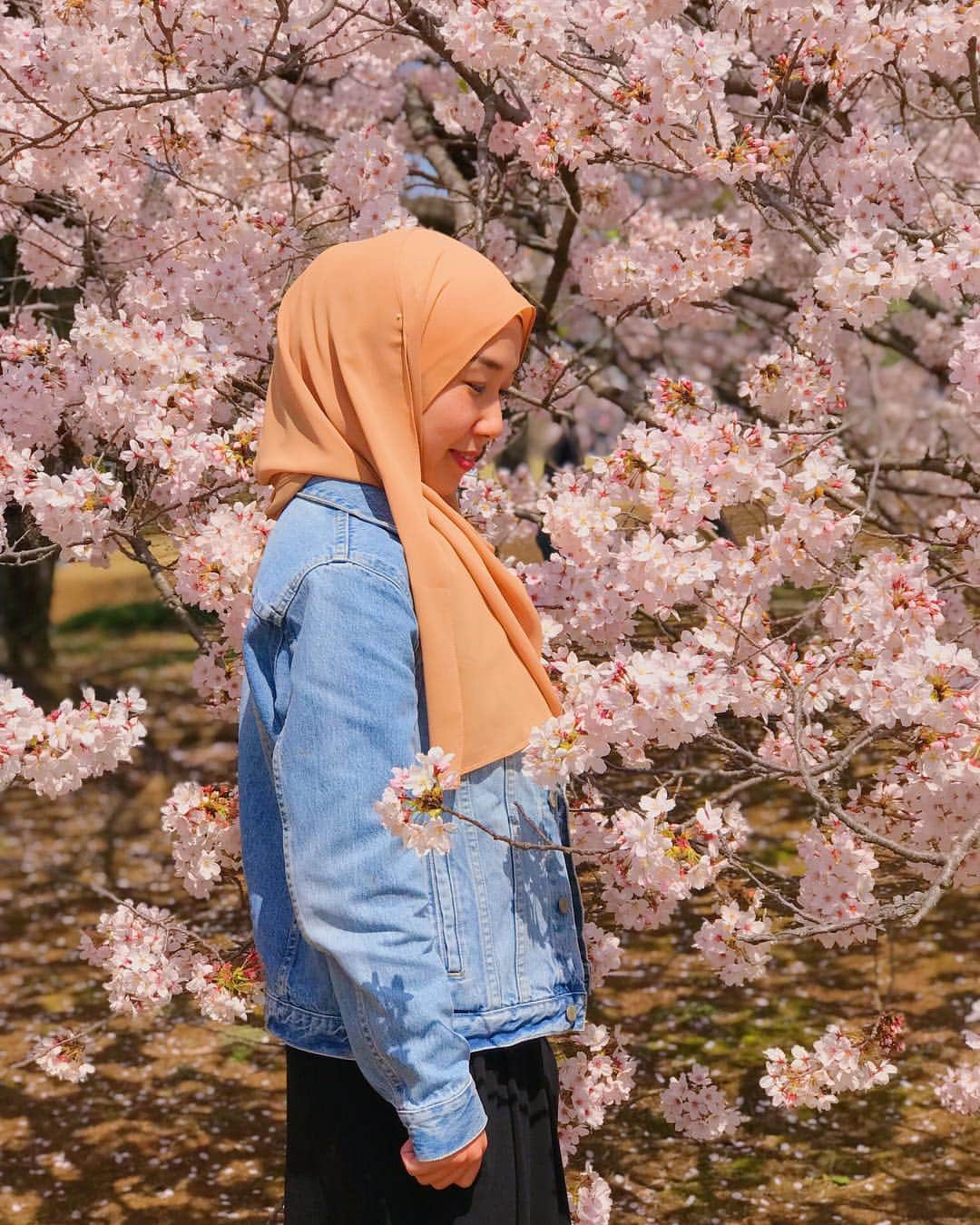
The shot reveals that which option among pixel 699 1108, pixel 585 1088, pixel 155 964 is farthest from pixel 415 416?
pixel 699 1108

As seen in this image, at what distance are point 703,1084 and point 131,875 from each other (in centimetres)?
534

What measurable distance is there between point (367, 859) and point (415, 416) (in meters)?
0.73

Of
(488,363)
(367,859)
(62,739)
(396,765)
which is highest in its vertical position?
(488,363)

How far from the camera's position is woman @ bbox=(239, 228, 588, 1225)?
218cm

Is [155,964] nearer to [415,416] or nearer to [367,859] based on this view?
[367,859]

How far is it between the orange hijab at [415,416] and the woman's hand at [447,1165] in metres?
0.61

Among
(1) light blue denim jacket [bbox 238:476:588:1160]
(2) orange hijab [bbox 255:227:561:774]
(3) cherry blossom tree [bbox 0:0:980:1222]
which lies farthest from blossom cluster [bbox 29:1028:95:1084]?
(2) orange hijab [bbox 255:227:561:774]

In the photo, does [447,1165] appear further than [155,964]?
No

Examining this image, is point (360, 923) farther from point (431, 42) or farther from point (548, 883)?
point (431, 42)

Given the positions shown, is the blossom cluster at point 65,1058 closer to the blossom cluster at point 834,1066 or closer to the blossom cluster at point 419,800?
the blossom cluster at point 834,1066

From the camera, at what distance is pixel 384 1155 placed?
2.41 meters

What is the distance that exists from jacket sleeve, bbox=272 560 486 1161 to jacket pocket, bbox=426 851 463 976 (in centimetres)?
12

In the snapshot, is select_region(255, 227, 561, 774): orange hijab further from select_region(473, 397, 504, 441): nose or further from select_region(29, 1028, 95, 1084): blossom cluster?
select_region(29, 1028, 95, 1084): blossom cluster

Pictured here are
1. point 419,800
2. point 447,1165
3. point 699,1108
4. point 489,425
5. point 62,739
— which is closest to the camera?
point 419,800
